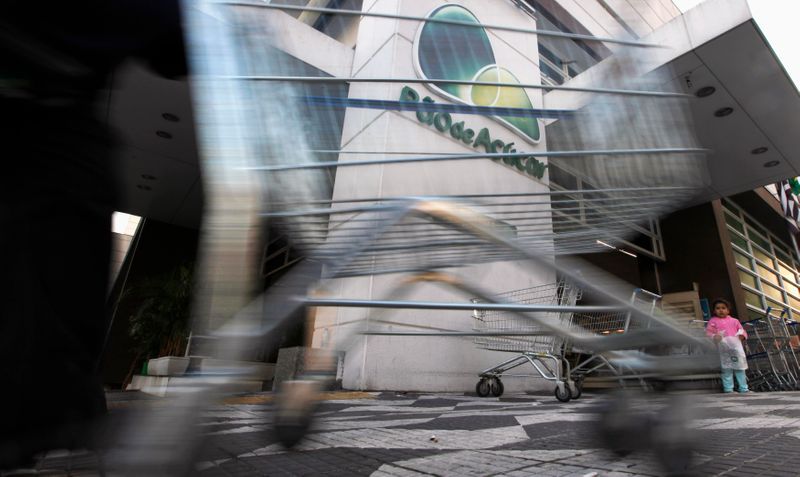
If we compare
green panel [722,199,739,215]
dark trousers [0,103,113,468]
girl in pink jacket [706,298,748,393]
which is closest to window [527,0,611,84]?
dark trousers [0,103,113,468]

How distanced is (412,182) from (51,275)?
7.94 feet

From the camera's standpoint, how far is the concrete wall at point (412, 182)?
64.4 inches

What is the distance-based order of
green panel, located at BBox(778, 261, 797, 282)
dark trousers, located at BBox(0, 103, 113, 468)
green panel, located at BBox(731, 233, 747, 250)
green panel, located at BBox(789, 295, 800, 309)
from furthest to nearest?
green panel, located at BBox(778, 261, 797, 282) → green panel, located at BBox(789, 295, 800, 309) → green panel, located at BBox(731, 233, 747, 250) → dark trousers, located at BBox(0, 103, 113, 468)

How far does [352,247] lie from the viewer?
1.09m

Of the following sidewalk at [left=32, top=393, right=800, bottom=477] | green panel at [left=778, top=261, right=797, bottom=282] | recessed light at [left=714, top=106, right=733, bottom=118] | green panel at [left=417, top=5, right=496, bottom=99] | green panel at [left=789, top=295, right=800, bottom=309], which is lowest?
sidewalk at [left=32, top=393, right=800, bottom=477]

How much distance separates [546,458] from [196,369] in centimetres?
108

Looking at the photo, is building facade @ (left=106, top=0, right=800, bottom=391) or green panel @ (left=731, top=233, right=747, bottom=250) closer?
building facade @ (left=106, top=0, right=800, bottom=391)

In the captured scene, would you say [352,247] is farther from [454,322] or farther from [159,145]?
[159,145]

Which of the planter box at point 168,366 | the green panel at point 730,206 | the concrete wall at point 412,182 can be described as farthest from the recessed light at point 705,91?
the planter box at point 168,366

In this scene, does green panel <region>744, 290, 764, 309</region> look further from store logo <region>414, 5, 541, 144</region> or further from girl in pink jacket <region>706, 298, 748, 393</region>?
store logo <region>414, 5, 541, 144</region>

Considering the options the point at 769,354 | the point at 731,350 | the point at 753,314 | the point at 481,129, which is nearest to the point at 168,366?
the point at 481,129

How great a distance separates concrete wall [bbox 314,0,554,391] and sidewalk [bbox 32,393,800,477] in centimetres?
36

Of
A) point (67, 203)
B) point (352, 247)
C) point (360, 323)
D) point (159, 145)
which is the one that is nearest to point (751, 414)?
point (360, 323)

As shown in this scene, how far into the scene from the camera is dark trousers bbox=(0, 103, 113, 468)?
0.73 meters
